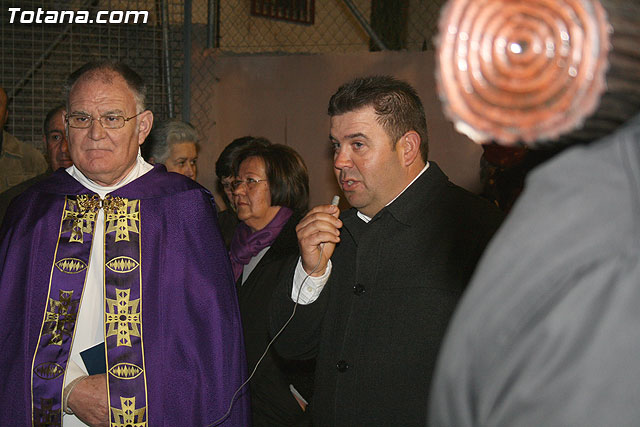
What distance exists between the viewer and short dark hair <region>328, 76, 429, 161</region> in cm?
260

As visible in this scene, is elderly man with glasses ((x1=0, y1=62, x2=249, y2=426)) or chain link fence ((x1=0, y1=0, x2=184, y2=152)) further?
chain link fence ((x1=0, y1=0, x2=184, y2=152))

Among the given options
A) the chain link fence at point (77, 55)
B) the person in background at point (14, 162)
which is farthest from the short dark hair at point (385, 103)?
the chain link fence at point (77, 55)

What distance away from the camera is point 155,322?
2834 millimetres

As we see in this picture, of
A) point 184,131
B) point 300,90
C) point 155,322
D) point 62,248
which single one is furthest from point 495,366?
point 300,90

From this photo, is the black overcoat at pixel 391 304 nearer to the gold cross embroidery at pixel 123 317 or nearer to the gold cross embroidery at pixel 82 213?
the gold cross embroidery at pixel 123 317

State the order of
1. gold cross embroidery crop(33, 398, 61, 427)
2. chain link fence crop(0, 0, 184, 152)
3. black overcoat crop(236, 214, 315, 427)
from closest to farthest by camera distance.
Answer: gold cross embroidery crop(33, 398, 61, 427) → black overcoat crop(236, 214, 315, 427) → chain link fence crop(0, 0, 184, 152)

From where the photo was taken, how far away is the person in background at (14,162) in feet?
17.6

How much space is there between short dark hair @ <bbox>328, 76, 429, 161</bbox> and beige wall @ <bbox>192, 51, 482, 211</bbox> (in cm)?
330

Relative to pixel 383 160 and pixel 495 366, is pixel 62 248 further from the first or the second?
pixel 495 366

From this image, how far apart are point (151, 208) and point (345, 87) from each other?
0.98m

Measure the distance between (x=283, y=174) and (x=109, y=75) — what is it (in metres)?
1.34

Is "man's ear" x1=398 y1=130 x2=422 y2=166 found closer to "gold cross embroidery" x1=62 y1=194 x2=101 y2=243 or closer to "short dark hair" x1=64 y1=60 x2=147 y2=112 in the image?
"short dark hair" x1=64 y1=60 x2=147 y2=112

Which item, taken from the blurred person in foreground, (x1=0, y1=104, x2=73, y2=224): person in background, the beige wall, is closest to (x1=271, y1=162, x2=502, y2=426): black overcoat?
the blurred person in foreground

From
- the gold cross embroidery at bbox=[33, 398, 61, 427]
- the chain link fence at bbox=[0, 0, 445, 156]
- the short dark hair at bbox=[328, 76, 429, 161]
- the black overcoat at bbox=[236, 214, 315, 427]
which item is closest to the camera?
the short dark hair at bbox=[328, 76, 429, 161]
